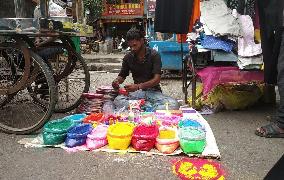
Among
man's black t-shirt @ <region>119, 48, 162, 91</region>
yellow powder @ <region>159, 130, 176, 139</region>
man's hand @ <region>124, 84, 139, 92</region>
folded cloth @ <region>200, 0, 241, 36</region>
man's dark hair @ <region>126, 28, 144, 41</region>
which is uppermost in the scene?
Answer: folded cloth @ <region>200, 0, 241, 36</region>

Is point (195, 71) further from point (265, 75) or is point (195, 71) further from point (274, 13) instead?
point (274, 13)

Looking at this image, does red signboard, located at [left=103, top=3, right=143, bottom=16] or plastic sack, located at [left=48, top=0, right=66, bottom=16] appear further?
red signboard, located at [left=103, top=3, right=143, bottom=16]

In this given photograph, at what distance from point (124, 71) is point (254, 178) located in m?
2.75

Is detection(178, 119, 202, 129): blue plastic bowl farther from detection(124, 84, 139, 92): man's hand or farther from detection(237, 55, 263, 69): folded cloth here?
detection(237, 55, 263, 69): folded cloth

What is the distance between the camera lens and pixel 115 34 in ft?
59.2

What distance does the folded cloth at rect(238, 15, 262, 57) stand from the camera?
4.66m

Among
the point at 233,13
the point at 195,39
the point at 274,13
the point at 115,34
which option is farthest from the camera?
the point at 115,34

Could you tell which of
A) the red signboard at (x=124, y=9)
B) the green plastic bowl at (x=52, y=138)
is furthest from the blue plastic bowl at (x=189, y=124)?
the red signboard at (x=124, y=9)

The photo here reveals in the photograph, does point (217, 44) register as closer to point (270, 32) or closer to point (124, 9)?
point (270, 32)

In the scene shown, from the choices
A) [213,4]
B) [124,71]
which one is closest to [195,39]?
[213,4]

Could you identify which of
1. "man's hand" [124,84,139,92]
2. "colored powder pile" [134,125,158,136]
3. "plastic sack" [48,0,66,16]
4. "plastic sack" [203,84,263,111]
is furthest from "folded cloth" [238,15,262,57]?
"plastic sack" [48,0,66,16]

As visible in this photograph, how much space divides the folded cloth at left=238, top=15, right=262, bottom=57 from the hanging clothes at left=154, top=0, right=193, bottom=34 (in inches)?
31.6

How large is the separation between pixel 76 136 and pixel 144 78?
1.73 metres

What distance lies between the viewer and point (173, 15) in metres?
4.91
